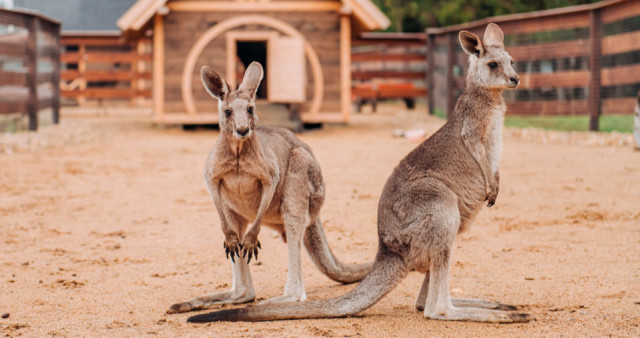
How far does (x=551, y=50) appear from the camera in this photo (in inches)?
504

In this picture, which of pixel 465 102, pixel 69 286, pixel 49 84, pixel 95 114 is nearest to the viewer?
pixel 465 102

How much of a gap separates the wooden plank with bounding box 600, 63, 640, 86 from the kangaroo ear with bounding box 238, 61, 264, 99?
27.4 feet

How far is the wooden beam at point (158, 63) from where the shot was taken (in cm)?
1362

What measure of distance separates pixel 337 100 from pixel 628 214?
8385 mm

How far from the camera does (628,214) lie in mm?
6230

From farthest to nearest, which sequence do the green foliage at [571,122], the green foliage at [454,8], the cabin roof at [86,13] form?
the cabin roof at [86,13]
the green foliage at [454,8]
the green foliage at [571,122]

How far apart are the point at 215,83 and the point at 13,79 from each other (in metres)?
10.3

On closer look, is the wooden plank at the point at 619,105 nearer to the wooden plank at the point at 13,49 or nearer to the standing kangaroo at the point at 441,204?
the standing kangaroo at the point at 441,204

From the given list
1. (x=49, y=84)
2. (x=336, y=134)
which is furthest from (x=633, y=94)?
(x=49, y=84)

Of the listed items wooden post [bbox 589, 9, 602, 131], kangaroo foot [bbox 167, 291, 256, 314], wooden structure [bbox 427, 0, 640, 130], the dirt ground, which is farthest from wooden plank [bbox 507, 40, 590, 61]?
kangaroo foot [bbox 167, 291, 256, 314]

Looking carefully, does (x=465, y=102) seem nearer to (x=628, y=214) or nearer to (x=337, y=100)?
(x=628, y=214)

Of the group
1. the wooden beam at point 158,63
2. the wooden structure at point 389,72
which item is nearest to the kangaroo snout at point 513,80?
the wooden beam at point 158,63

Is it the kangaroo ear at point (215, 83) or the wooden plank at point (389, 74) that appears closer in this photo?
the kangaroo ear at point (215, 83)

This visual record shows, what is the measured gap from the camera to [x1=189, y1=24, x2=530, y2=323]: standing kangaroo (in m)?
3.59
